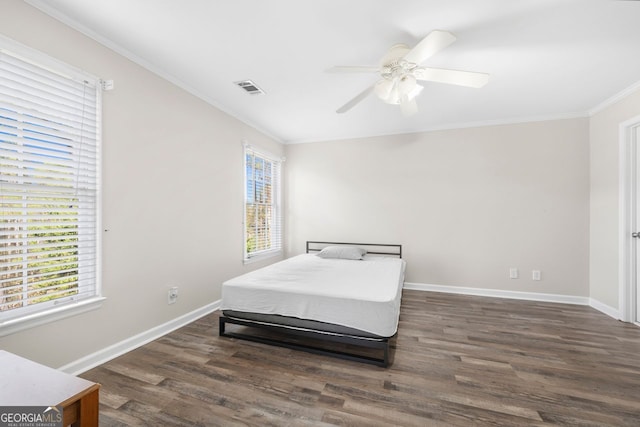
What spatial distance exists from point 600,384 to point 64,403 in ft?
10.0

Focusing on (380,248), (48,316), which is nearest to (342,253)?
(380,248)

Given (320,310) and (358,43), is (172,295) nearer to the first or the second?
(320,310)

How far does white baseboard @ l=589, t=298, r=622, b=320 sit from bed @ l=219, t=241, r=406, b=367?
2559 millimetres

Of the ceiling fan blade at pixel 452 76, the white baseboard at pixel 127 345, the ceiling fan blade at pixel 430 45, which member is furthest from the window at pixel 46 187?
the ceiling fan blade at pixel 452 76

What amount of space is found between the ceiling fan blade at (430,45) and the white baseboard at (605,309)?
3670 millimetres

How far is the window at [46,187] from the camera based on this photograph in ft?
5.44

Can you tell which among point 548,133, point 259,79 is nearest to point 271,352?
point 259,79

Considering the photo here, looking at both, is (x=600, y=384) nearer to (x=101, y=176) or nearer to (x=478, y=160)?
(x=478, y=160)

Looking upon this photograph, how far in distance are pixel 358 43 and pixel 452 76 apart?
0.79m

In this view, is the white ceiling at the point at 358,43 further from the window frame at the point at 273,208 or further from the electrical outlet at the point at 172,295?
the electrical outlet at the point at 172,295

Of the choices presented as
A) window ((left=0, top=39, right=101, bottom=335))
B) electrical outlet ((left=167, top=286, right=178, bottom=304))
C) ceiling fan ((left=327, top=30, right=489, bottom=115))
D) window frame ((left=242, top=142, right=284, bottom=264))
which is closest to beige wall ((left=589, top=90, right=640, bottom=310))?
ceiling fan ((left=327, top=30, right=489, bottom=115))

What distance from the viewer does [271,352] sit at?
91.8 inches

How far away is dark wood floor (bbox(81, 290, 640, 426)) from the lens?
1.59m

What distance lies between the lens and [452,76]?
2.06 metres
